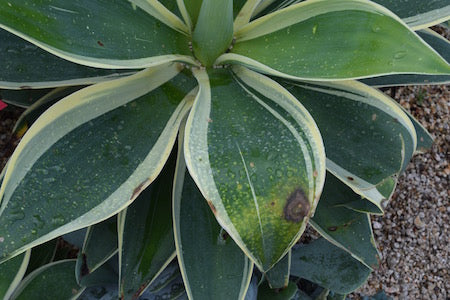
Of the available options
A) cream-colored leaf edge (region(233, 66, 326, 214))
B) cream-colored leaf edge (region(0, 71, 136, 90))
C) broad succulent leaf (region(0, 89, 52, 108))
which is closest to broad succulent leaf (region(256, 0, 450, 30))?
cream-colored leaf edge (region(233, 66, 326, 214))

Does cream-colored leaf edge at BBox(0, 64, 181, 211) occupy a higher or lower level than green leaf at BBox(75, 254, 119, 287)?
higher

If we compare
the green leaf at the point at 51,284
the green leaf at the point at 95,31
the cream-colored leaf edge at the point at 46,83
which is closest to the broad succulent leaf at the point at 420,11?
the green leaf at the point at 95,31

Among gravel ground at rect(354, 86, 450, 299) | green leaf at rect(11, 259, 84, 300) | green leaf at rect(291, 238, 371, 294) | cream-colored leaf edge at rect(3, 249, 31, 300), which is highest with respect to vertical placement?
cream-colored leaf edge at rect(3, 249, 31, 300)

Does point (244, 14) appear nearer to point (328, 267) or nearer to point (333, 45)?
point (333, 45)

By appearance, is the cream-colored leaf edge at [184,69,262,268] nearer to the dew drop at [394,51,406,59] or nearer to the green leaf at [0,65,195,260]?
the green leaf at [0,65,195,260]

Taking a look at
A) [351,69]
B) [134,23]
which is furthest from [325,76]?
[134,23]

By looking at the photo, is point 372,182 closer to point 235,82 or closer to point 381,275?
point 235,82

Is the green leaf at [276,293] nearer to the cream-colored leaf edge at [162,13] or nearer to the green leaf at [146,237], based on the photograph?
the green leaf at [146,237]
